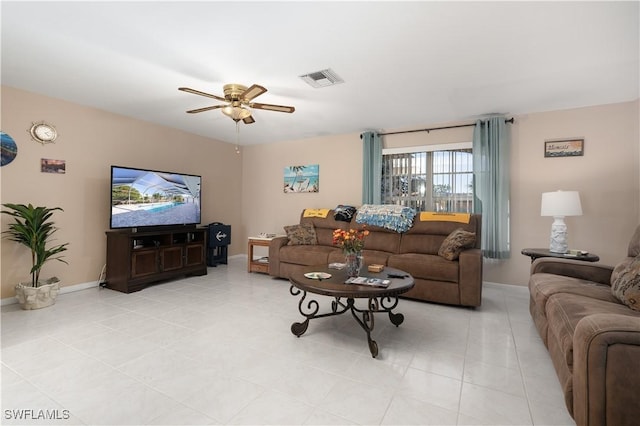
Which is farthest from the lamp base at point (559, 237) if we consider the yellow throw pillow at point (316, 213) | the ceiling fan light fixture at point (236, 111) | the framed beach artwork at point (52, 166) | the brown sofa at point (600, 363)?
the framed beach artwork at point (52, 166)

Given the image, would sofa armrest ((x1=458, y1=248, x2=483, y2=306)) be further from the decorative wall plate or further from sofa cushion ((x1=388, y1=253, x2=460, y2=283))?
the decorative wall plate

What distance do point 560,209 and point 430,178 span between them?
68.1 inches

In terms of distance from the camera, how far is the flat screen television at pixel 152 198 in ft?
12.8

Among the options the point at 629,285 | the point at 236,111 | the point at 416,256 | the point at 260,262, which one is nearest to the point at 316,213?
the point at 260,262

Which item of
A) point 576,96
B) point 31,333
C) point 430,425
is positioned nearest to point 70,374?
point 31,333

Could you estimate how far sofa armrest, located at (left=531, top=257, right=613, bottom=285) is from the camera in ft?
7.94

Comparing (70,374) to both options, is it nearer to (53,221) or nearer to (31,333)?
(31,333)

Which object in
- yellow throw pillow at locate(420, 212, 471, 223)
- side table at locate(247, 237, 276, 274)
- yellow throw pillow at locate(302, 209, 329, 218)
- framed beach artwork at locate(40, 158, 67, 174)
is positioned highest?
framed beach artwork at locate(40, 158, 67, 174)

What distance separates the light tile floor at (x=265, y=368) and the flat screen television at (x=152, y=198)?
125cm

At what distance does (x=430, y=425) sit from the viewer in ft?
4.93

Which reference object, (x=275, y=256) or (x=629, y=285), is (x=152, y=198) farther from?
(x=629, y=285)

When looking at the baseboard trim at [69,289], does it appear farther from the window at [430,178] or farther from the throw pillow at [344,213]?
the window at [430,178]

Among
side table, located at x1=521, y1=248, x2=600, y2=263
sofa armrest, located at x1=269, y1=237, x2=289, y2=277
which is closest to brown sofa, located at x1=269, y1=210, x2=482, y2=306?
sofa armrest, located at x1=269, y1=237, x2=289, y2=277

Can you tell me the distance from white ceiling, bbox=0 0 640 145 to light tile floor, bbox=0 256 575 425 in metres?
2.37
